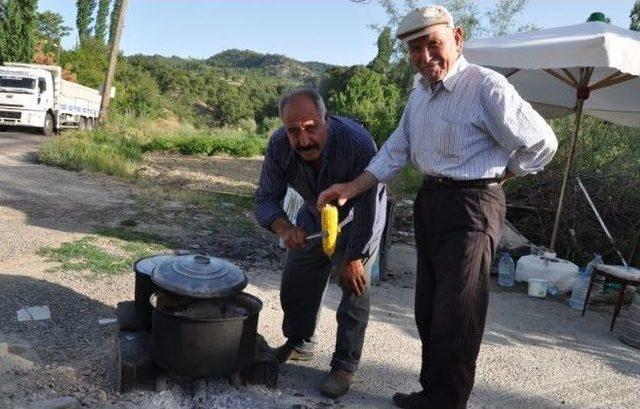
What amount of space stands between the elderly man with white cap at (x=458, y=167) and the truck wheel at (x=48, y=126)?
19558 mm

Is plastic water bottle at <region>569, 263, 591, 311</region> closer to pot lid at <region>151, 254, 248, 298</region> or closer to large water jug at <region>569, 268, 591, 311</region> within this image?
large water jug at <region>569, 268, 591, 311</region>

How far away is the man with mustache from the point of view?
2801 millimetres

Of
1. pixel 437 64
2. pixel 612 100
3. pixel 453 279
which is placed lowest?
pixel 453 279

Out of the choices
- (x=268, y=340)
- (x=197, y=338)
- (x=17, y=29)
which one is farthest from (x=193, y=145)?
(x=17, y=29)

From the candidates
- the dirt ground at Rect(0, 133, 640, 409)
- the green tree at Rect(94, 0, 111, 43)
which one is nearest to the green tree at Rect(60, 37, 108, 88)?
the green tree at Rect(94, 0, 111, 43)

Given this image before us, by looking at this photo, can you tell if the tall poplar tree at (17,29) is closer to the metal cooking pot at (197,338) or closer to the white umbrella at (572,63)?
the white umbrella at (572,63)

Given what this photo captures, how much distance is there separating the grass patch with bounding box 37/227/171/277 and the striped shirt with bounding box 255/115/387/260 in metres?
2.47

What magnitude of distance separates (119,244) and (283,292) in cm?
305

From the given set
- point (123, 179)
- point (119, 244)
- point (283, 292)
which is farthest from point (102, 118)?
point (283, 292)

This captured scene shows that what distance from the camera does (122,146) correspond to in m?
14.7

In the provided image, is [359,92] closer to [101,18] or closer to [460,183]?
[101,18]

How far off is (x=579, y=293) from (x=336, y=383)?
143 inches

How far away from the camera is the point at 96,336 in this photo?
3646mm

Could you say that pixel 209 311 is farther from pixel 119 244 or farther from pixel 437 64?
pixel 119 244
